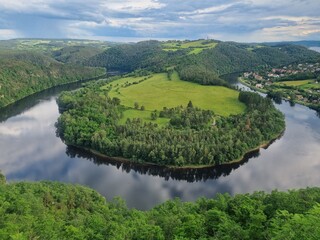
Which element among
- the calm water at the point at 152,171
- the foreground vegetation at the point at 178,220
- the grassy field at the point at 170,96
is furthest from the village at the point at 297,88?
the foreground vegetation at the point at 178,220

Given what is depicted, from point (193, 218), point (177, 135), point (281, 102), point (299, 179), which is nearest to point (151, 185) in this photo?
point (177, 135)

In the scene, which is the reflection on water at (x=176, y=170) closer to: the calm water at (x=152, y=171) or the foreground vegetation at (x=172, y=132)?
the calm water at (x=152, y=171)

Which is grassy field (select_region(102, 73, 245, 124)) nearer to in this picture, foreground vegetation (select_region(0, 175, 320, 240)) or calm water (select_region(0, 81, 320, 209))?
calm water (select_region(0, 81, 320, 209))

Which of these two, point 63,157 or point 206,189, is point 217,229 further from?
point 63,157

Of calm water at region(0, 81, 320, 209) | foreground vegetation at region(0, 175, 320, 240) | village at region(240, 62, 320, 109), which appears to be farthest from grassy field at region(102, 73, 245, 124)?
foreground vegetation at region(0, 175, 320, 240)

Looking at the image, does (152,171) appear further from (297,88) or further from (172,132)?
(297,88)

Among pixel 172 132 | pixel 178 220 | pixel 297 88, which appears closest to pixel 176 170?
pixel 172 132

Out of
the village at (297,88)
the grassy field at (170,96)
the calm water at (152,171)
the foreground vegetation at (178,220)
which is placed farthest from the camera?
the village at (297,88)
